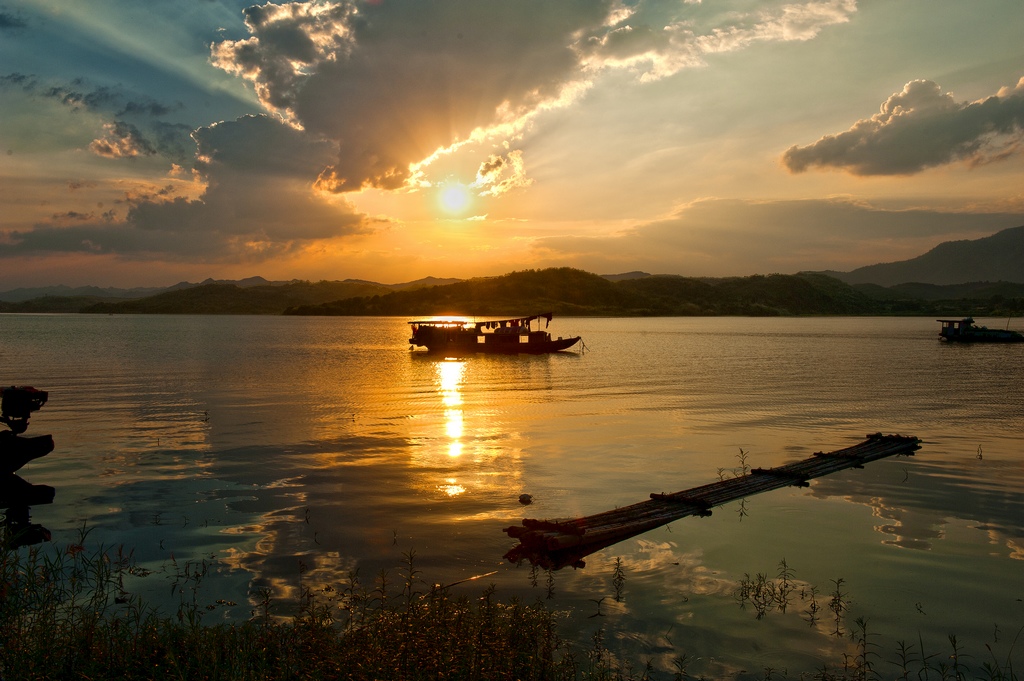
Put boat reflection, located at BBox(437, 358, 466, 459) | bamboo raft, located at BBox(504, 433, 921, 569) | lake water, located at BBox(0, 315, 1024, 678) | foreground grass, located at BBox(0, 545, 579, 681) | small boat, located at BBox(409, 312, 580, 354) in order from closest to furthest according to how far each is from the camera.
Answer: foreground grass, located at BBox(0, 545, 579, 681) → lake water, located at BBox(0, 315, 1024, 678) → bamboo raft, located at BBox(504, 433, 921, 569) → boat reflection, located at BBox(437, 358, 466, 459) → small boat, located at BBox(409, 312, 580, 354)

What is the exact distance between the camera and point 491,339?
74125mm

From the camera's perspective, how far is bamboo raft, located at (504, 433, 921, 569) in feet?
36.1

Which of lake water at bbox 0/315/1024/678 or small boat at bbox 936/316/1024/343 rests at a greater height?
small boat at bbox 936/316/1024/343

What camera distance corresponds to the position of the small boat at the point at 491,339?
234ft

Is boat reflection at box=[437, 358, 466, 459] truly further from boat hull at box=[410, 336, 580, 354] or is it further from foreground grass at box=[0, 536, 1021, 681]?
boat hull at box=[410, 336, 580, 354]

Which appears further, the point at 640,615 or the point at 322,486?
the point at 322,486

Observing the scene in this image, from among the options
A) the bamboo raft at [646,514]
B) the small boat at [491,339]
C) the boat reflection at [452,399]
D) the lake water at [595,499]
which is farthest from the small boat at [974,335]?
the bamboo raft at [646,514]

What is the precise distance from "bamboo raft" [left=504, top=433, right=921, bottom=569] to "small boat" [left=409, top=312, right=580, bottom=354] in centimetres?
5238

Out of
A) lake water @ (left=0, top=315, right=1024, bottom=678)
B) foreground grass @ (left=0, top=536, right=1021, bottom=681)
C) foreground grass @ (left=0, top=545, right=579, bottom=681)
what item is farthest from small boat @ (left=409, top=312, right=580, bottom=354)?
foreground grass @ (left=0, top=545, right=579, bottom=681)

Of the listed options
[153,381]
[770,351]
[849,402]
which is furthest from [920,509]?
[770,351]

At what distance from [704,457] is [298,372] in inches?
1424

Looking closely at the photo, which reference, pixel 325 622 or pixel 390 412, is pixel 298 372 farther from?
pixel 325 622

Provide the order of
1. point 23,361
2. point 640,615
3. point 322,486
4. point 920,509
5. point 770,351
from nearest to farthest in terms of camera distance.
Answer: point 640,615, point 920,509, point 322,486, point 23,361, point 770,351

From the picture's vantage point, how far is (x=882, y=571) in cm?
1082
